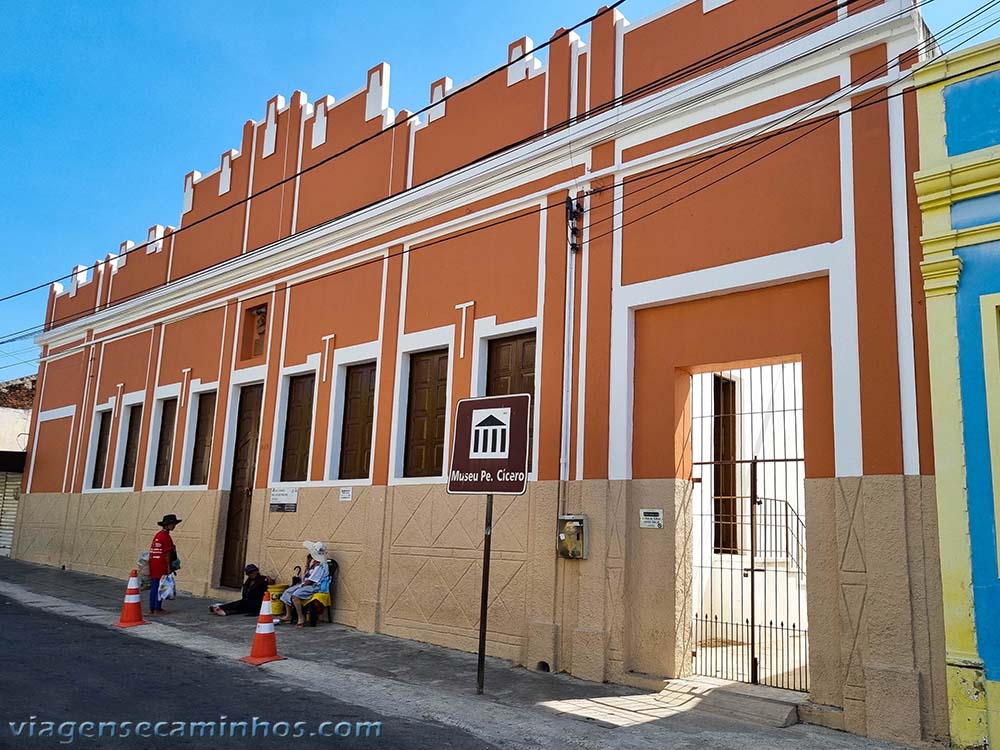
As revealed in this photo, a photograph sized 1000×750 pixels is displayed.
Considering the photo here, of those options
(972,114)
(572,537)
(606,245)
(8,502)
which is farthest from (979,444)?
(8,502)

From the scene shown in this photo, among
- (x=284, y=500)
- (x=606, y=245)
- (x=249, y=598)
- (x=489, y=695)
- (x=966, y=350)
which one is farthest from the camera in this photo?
(x=284, y=500)

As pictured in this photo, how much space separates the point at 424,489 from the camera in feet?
39.6

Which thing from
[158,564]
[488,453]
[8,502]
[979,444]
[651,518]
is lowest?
[158,564]

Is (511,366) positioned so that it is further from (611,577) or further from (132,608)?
(132,608)

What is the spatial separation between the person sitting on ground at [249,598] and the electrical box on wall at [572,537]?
5.97 metres

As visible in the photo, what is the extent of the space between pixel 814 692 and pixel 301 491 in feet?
28.9

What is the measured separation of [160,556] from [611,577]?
26.4 ft

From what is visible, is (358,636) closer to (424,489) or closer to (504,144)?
(424,489)

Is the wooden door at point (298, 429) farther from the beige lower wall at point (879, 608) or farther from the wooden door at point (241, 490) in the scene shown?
the beige lower wall at point (879, 608)

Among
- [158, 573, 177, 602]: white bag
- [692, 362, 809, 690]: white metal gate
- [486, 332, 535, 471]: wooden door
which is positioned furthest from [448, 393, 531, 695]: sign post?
[158, 573, 177, 602]: white bag

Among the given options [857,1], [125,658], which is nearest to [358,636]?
[125,658]

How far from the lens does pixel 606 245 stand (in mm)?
10602

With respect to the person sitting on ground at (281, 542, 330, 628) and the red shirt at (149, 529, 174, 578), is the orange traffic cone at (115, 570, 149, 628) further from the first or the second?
the person sitting on ground at (281, 542, 330, 628)

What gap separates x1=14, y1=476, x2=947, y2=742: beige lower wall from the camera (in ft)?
24.7
